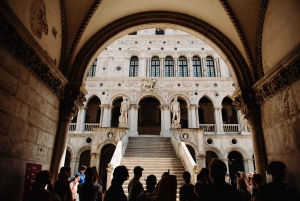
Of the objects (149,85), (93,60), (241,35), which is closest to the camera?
(241,35)

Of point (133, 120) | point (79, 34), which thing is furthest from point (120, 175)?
point (133, 120)

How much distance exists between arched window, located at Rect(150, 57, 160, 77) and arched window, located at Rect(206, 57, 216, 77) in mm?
5038

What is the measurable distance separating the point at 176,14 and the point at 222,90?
14.6m

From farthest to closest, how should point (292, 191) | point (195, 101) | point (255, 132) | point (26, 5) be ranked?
point (195, 101) < point (255, 132) < point (26, 5) < point (292, 191)

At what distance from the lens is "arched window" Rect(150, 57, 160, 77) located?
67.9 ft

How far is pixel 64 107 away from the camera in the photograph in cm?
562

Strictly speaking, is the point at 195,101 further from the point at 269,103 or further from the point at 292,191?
the point at 292,191

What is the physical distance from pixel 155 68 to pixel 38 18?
16.9 m

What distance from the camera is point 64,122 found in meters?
5.55

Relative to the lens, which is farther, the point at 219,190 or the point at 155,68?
the point at 155,68

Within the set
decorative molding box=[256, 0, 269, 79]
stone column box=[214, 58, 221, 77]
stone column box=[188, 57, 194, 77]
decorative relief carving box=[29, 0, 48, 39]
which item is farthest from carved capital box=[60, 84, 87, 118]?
stone column box=[214, 58, 221, 77]

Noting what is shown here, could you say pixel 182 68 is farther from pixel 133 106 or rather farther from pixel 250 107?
pixel 250 107

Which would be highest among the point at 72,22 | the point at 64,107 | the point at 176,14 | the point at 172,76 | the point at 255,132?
the point at 172,76

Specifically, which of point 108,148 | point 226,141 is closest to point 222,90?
point 226,141
